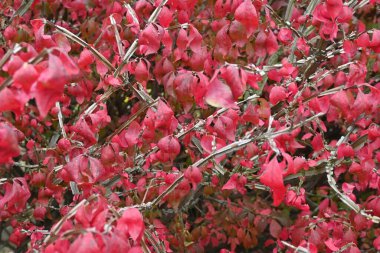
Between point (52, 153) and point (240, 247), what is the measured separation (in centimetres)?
187

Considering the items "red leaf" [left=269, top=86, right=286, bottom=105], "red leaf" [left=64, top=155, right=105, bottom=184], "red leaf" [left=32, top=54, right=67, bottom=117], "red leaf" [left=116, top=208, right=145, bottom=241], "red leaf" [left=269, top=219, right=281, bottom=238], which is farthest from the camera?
"red leaf" [left=269, top=219, right=281, bottom=238]

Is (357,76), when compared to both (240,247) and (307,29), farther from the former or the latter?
(240,247)

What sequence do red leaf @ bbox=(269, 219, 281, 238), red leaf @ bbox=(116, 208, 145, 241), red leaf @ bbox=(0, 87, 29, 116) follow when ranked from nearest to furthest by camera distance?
red leaf @ bbox=(0, 87, 29, 116) < red leaf @ bbox=(116, 208, 145, 241) < red leaf @ bbox=(269, 219, 281, 238)

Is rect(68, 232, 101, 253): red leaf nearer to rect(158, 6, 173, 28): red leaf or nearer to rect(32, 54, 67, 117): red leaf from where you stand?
rect(32, 54, 67, 117): red leaf

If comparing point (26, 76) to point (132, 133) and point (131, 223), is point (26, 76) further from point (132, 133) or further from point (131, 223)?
point (132, 133)

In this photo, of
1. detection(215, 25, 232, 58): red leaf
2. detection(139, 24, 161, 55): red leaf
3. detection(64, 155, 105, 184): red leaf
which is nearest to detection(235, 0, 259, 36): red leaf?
detection(215, 25, 232, 58): red leaf

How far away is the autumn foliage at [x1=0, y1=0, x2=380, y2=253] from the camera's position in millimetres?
1489

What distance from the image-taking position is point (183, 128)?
238 cm

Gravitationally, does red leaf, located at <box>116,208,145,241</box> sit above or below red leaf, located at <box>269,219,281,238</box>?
above

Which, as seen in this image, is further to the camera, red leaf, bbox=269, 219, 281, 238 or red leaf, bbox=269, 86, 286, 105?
red leaf, bbox=269, 219, 281, 238

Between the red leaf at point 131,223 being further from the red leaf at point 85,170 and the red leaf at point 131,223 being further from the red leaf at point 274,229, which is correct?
the red leaf at point 274,229

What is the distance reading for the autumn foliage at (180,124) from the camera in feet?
4.89

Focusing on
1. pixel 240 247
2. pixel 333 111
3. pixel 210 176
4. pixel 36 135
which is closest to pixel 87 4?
pixel 36 135

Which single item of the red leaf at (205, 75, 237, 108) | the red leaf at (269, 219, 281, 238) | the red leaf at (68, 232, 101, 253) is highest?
the red leaf at (205, 75, 237, 108)
